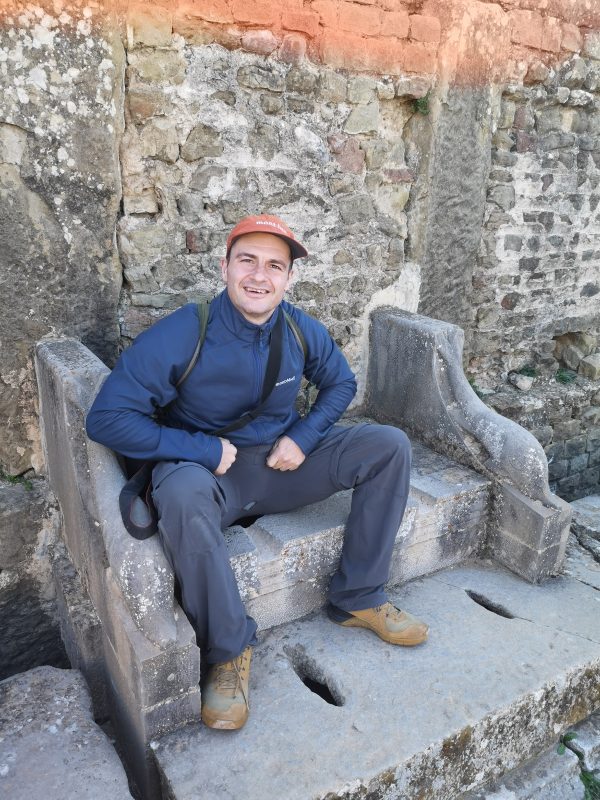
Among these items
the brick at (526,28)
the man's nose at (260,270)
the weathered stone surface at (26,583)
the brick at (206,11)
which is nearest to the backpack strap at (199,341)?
the man's nose at (260,270)

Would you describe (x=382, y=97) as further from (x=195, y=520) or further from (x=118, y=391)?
(x=195, y=520)

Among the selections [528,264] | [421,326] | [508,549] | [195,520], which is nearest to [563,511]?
[508,549]

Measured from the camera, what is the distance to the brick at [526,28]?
407 cm

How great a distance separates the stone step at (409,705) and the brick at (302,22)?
2.67 metres

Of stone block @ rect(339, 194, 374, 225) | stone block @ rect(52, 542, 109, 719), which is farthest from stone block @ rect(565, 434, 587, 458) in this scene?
stone block @ rect(52, 542, 109, 719)

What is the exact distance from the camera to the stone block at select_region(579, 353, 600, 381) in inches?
209

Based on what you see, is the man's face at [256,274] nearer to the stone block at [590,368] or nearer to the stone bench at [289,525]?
the stone bench at [289,525]

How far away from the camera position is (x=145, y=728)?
2.19 m

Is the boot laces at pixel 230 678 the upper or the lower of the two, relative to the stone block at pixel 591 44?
lower

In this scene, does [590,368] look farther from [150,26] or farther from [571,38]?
[150,26]

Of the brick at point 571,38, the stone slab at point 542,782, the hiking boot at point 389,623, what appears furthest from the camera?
the brick at point 571,38

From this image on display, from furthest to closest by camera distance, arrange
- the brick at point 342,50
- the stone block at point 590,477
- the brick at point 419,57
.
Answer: the stone block at point 590,477 → the brick at point 419,57 → the brick at point 342,50

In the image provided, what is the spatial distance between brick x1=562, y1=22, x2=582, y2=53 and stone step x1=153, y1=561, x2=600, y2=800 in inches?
139

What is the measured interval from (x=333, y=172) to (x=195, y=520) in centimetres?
218
